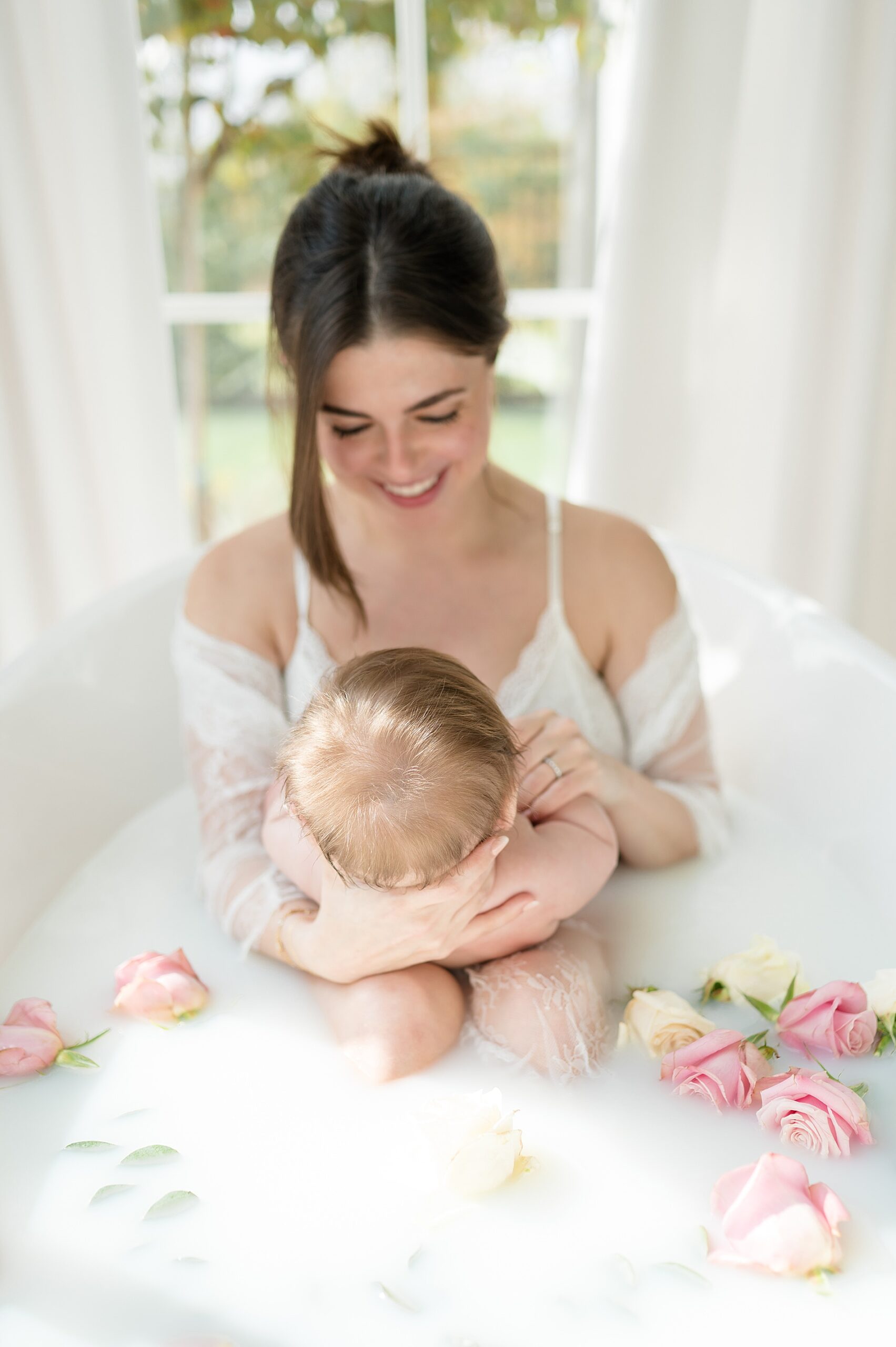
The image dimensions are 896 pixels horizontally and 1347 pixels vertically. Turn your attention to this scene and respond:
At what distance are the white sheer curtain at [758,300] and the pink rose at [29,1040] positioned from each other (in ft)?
6.27

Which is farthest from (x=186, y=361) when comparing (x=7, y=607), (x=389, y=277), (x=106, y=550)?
(x=389, y=277)

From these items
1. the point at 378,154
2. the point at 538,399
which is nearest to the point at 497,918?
the point at 378,154

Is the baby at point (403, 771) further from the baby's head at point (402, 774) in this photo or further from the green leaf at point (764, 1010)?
the green leaf at point (764, 1010)

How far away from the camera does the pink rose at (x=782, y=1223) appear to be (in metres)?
1.04

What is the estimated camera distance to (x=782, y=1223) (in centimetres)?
104

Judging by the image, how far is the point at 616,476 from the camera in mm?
2895

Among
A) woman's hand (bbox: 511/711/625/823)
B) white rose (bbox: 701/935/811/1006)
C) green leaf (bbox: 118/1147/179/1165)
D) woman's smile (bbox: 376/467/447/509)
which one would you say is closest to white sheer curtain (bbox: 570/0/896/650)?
woman's smile (bbox: 376/467/447/509)

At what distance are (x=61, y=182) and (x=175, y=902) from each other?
1786mm

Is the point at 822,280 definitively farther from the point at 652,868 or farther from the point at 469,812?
the point at 469,812

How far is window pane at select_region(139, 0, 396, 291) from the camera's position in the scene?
286 cm

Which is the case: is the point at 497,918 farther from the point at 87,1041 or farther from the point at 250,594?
the point at 250,594

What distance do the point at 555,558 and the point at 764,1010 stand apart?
29.7 inches

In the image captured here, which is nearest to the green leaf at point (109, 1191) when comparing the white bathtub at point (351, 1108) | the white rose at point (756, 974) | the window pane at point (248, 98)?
the white bathtub at point (351, 1108)

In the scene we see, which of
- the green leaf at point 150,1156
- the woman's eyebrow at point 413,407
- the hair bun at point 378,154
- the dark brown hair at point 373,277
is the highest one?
the hair bun at point 378,154
